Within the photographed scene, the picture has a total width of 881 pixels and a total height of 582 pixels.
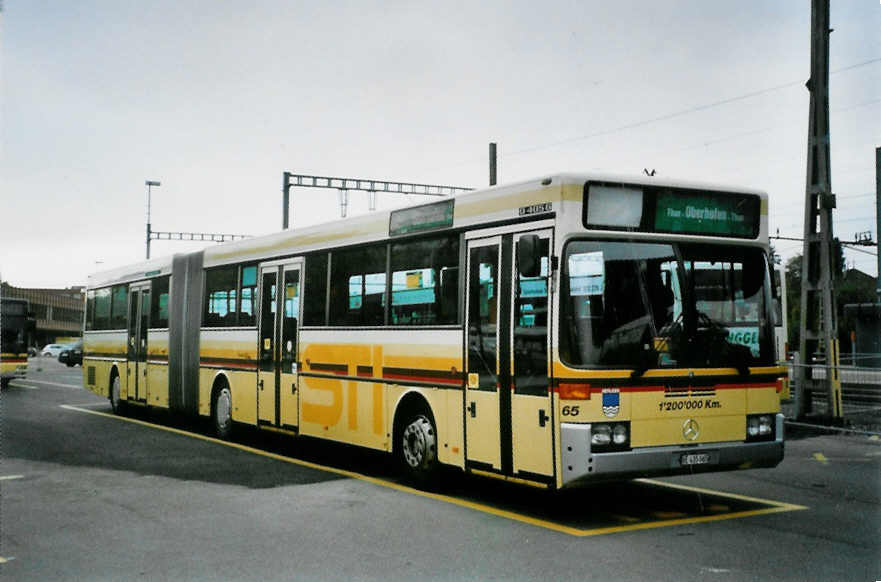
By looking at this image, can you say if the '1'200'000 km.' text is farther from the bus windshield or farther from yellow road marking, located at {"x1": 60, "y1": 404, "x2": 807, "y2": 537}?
yellow road marking, located at {"x1": 60, "y1": 404, "x2": 807, "y2": 537}

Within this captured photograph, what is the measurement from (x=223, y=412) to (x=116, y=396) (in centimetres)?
656

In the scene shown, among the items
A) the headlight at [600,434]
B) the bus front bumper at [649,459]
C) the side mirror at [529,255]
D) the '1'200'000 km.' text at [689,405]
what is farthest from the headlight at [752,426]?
the side mirror at [529,255]

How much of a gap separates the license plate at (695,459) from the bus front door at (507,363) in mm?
1183

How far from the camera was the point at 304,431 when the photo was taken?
13414 mm

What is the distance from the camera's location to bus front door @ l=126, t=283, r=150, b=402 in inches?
787

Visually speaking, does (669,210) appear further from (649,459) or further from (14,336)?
(14,336)

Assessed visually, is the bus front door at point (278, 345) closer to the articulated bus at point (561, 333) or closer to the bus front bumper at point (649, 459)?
the articulated bus at point (561, 333)

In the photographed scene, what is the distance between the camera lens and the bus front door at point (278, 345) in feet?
45.2

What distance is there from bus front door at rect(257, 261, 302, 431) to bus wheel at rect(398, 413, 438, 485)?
312 centimetres

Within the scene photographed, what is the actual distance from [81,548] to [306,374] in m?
5.77

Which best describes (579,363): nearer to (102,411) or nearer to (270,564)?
(270,564)

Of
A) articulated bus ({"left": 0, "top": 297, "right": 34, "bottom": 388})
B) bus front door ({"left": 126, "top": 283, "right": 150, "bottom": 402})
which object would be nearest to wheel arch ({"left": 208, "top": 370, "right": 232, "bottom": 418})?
bus front door ({"left": 126, "top": 283, "right": 150, "bottom": 402})

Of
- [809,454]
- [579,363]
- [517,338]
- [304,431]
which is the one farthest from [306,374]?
[809,454]

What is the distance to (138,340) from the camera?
20.3m
